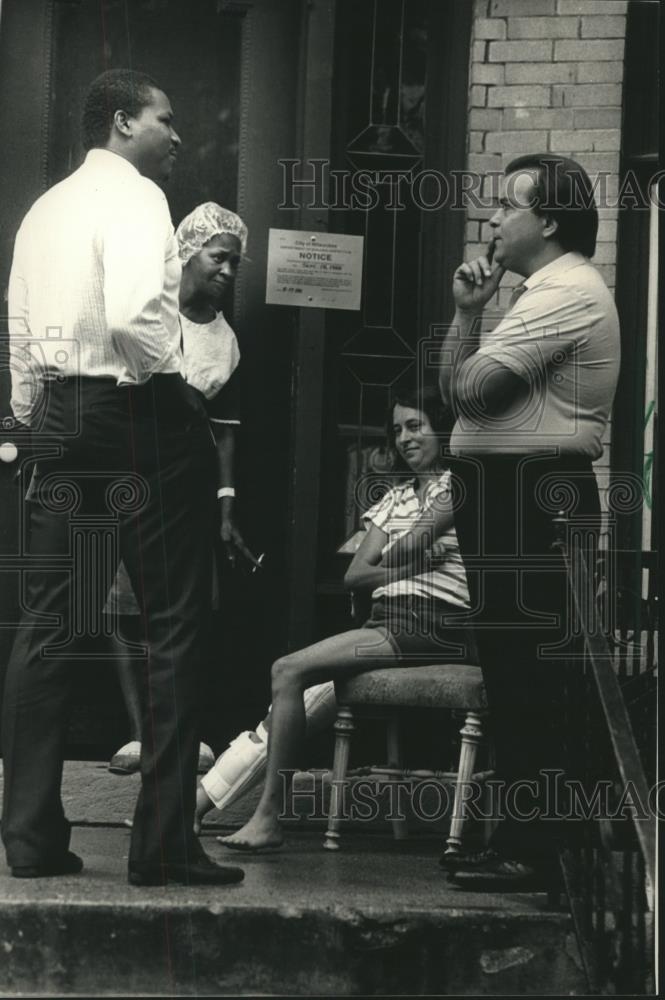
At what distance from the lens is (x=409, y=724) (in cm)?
577

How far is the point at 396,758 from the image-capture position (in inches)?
209

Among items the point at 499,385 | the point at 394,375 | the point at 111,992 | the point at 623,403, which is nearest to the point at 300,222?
the point at 394,375

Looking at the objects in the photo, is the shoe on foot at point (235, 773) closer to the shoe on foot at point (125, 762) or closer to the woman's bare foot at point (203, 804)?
the woman's bare foot at point (203, 804)

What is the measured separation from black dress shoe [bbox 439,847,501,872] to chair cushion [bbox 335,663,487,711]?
0.61 metres

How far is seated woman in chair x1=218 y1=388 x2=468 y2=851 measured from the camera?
16.1ft

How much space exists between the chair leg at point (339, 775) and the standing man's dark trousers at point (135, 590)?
784 mm

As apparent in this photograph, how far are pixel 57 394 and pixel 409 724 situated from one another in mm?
2103

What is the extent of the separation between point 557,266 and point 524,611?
1.02 meters

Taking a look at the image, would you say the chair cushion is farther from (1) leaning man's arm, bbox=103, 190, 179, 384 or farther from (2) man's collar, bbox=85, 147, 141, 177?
(2) man's collar, bbox=85, 147, 141, 177

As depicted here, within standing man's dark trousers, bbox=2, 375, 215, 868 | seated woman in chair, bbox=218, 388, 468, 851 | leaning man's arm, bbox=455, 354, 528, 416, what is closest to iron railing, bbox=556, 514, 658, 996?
leaning man's arm, bbox=455, 354, 528, 416

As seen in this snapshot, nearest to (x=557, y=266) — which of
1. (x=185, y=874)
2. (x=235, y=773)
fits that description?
(x=235, y=773)

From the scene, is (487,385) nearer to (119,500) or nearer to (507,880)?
(119,500)

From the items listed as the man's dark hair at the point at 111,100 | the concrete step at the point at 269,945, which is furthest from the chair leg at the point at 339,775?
the man's dark hair at the point at 111,100

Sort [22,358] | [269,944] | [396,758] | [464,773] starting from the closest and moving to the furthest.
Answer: [269,944], [22,358], [464,773], [396,758]
